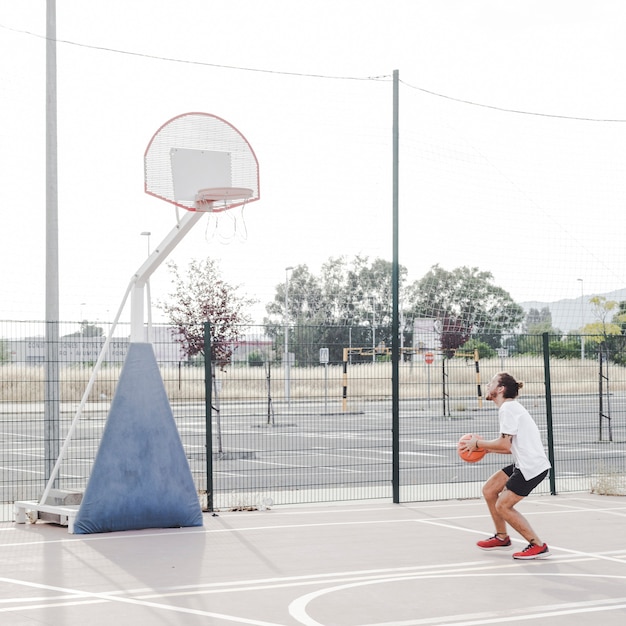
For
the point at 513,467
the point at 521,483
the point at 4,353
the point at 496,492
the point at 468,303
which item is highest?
the point at 468,303

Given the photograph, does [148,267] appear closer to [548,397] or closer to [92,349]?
[92,349]

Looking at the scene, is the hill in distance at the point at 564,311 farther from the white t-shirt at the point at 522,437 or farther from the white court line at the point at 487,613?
the white court line at the point at 487,613

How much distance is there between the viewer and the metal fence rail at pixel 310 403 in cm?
1317

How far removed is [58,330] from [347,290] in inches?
841

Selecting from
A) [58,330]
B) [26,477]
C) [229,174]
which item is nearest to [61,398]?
[58,330]

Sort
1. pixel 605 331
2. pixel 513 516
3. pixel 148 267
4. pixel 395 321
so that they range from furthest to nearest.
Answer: pixel 605 331 < pixel 395 321 < pixel 148 267 < pixel 513 516

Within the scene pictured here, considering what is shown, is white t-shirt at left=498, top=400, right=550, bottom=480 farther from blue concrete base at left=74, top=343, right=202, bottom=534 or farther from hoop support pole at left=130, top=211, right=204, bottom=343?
hoop support pole at left=130, top=211, right=204, bottom=343

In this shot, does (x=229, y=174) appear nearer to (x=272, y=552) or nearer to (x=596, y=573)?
(x=272, y=552)

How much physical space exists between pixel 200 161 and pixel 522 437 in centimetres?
439

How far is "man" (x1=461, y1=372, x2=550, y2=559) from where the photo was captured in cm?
966

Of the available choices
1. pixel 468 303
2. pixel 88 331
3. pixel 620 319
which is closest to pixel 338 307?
pixel 620 319

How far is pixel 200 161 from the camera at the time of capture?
11516 mm

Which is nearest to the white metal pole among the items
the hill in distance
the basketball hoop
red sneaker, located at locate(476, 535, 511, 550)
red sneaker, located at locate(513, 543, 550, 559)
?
the basketball hoop

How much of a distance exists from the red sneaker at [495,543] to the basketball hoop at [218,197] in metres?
4.25
